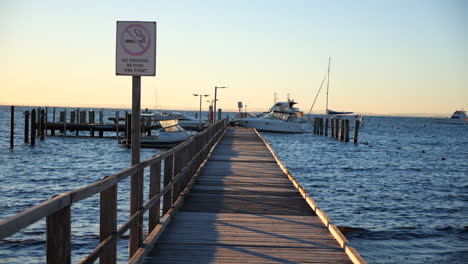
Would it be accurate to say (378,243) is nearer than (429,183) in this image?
Yes

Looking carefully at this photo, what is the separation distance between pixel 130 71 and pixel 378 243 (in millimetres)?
8597

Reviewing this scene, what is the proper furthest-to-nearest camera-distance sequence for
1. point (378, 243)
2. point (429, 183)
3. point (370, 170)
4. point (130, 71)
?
point (370, 170), point (429, 183), point (378, 243), point (130, 71)

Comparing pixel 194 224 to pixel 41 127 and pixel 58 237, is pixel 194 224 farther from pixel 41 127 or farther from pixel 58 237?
pixel 41 127

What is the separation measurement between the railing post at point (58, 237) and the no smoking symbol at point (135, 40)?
8.52ft

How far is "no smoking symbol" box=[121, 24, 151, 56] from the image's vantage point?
5.66 metres

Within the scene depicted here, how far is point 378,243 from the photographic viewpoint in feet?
40.5

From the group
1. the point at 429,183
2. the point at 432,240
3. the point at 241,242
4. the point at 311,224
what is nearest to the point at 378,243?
the point at 432,240

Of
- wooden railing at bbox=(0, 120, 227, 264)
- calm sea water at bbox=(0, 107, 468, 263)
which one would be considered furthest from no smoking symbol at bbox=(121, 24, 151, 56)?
calm sea water at bbox=(0, 107, 468, 263)

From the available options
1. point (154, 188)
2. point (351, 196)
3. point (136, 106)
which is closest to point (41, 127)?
point (351, 196)

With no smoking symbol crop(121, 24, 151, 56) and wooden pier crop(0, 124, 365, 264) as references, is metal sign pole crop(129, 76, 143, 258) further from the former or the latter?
no smoking symbol crop(121, 24, 151, 56)

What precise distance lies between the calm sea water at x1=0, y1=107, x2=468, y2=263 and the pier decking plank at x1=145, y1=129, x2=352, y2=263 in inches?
87.9

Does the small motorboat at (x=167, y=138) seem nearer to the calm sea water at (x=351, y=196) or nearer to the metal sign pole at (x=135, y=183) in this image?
the calm sea water at (x=351, y=196)

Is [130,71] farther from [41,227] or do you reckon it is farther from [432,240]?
[432,240]

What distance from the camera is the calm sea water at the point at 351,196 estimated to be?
1158 cm
